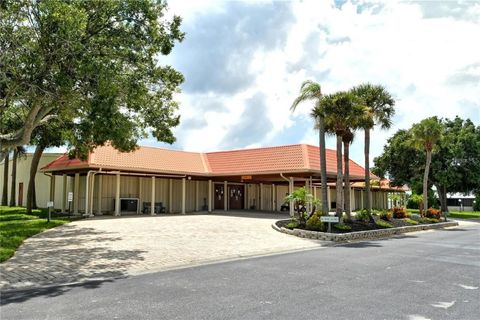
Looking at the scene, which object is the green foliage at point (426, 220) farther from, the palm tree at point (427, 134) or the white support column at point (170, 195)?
the white support column at point (170, 195)

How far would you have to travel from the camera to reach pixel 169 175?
2831 cm

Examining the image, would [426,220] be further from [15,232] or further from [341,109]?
[15,232]

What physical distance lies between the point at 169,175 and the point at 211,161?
4759 millimetres

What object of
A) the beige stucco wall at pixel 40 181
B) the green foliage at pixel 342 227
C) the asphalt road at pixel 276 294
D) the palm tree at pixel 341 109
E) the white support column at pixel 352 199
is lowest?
the asphalt road at pixel 276 294

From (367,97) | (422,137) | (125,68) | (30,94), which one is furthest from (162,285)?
(422,137)

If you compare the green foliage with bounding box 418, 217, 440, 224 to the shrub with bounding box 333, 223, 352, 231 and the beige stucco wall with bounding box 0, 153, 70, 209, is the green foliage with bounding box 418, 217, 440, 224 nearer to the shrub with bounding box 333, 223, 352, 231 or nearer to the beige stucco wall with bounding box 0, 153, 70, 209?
the shrub with bounding box 333, 223, 352, 231

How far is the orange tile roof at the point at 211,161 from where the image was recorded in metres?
25.2

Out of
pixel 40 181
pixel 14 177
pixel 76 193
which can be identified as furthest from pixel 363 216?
pixel 14 177

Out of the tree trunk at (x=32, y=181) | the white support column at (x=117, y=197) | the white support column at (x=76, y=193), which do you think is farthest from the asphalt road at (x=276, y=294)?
the white support column at (x=76, y=193)

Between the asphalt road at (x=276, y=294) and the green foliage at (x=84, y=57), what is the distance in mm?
5912

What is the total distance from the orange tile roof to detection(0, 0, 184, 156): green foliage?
9.89 metres

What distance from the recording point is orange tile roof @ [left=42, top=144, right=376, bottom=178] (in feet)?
82.6

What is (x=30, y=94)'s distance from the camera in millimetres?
12070

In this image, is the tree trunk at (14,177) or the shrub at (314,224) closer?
the shrub at (314,224)
